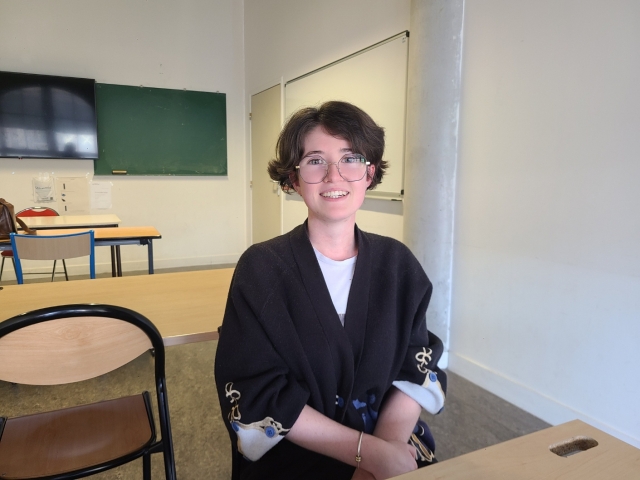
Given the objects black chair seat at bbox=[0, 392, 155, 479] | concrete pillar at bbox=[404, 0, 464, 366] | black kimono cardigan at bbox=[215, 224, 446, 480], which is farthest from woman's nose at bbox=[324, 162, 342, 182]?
concrete pillar at bbox=[404, 0, 464, 366]

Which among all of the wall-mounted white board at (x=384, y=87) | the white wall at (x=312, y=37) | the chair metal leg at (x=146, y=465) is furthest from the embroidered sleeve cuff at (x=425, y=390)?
the white wall at (x=312, y=37)

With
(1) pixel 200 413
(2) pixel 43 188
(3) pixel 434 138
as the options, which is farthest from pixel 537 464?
(2) pixel 43 188

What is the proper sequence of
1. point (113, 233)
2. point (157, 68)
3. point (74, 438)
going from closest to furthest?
point (74, 438) → point (113, 233) → point (157, 68)

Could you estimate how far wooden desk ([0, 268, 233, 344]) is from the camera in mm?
1384

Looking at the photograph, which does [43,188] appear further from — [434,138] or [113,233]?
[434,138]

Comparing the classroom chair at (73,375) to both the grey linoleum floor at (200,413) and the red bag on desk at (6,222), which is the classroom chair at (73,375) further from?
the red bag on desk at (6,222)

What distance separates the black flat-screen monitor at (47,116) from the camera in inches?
179

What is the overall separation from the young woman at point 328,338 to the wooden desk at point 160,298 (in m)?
0.51

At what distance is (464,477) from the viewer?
0.59 meters

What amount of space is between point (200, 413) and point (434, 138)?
198 centimetres

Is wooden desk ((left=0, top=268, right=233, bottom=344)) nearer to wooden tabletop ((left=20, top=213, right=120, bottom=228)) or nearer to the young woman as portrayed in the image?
the young woman

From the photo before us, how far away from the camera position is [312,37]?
4.05m

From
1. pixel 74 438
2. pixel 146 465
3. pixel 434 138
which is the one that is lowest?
pixel 146 465

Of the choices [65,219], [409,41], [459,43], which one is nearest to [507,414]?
[459,43]
